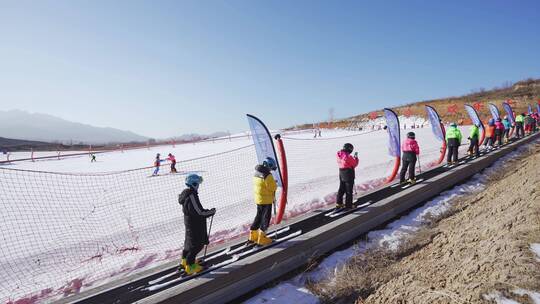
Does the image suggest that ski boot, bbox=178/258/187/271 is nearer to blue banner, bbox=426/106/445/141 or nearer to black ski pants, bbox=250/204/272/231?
black ski pants, bbox=250/204/272/231

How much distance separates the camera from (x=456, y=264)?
402cm

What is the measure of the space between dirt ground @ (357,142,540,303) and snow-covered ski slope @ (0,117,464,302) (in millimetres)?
3679

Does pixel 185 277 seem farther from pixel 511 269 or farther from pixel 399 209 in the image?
pixel 399 209

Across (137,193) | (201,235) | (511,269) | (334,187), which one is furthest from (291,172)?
(511,269)

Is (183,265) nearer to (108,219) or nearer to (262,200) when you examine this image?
(262,200)

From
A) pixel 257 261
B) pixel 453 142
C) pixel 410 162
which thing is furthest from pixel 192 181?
pixel 453 142

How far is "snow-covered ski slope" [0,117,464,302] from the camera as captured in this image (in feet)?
18.1

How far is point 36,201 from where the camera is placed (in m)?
11.5

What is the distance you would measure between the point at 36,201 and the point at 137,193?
12.1ft

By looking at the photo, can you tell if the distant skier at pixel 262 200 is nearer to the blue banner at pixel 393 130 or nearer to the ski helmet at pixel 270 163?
the ski helmet at pixel 270 163

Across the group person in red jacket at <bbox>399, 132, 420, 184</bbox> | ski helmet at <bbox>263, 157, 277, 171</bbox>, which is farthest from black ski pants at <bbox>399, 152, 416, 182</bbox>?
ski helmet at <bbox>263, 157, 277, 171</bbox>

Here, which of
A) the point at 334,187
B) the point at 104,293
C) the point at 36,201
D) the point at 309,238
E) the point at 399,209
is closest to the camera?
the point at 104,293

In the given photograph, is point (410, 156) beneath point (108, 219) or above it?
above

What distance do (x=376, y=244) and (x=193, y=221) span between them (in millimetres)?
3527
